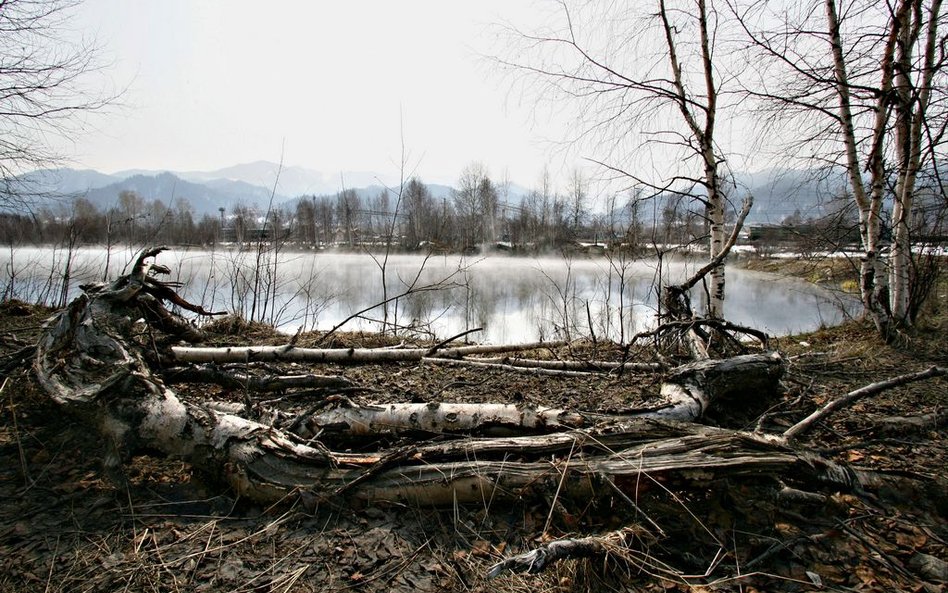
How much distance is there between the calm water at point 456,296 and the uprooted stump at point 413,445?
5103mm

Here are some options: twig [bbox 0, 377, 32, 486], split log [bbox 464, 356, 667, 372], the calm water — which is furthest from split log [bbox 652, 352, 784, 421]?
the calm water

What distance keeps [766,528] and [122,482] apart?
3.39m

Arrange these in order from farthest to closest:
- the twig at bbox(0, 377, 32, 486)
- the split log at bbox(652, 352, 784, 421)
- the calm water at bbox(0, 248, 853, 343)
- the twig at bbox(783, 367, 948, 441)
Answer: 1. the calm water at bbox(0, 248, 853, 343)
2. the split log at bbox(652, 352, 784, 421)
3. the twig at bbox(783, 367, 948, 441)
4. the twig at bbox(0, 377, 32, 486)

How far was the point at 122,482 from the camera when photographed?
2.36 metres

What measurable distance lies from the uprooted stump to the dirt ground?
10 centimetres

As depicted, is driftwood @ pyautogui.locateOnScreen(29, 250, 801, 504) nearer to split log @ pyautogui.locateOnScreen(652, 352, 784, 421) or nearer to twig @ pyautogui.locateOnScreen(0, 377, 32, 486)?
split log @ pyautogui.locateOnScreen(652, 352, 784, 421)

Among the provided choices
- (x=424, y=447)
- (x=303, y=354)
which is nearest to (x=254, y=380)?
(x=303, y=354)

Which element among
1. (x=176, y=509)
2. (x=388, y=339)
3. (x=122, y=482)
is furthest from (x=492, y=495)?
(x=388, y=339)

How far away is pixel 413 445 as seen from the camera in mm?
2473

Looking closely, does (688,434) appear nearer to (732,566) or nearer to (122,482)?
(732,566)

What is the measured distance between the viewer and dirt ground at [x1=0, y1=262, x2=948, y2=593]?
5.98 feet

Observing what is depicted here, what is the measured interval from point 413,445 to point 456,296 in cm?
1755

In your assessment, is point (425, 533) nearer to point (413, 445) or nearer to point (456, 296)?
point (413, 445)

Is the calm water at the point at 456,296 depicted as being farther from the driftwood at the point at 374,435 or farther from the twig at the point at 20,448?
the twig at the point at 20,448
